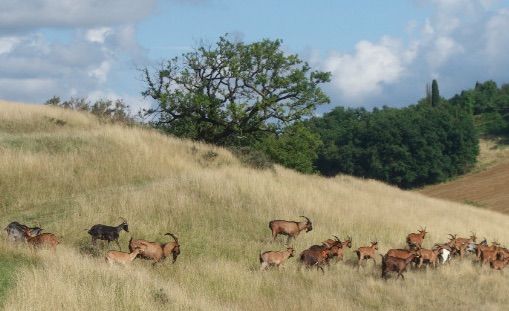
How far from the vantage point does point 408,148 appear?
9281 centimetres

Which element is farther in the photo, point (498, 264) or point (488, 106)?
point (488, 106)

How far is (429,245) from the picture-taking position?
22000mm

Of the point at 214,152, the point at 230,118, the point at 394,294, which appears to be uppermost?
the point at 230,118

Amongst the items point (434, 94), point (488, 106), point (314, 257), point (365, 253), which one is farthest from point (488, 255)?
point (434, 94)

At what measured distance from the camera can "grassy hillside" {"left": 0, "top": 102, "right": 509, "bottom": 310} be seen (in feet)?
40.3

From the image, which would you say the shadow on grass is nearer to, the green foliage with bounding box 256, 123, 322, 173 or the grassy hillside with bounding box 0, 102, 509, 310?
the grassy hillside with bounding box 0, 102, 509, 310

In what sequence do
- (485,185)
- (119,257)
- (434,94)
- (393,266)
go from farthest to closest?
1. (434,94)
2. (485,185)
3. (393,266)
4. (119,257)

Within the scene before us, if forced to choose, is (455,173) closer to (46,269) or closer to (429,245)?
(429,245)

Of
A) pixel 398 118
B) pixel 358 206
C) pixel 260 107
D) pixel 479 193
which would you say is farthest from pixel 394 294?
pixel 398 118

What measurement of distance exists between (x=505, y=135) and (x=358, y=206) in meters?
82.4

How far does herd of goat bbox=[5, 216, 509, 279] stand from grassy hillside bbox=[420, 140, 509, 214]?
154 ft

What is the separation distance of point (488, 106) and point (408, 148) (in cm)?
2945

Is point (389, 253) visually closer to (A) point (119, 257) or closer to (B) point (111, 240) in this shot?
(A) point (119, 257)

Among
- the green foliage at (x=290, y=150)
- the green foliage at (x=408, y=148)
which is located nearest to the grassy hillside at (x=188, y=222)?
the green foliage at (x=290, y=150)
